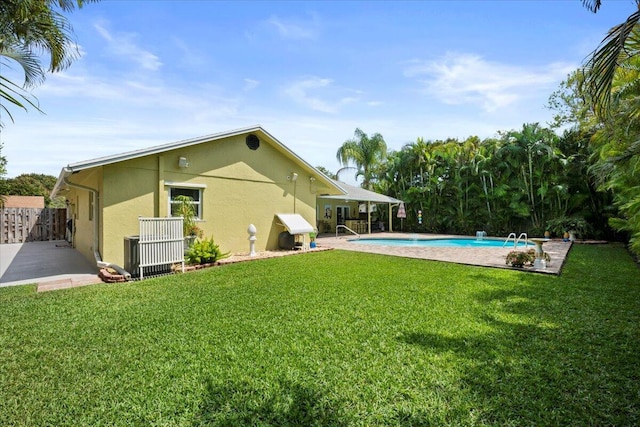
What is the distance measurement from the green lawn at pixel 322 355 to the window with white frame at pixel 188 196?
5.00m

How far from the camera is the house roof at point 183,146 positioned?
10172mm

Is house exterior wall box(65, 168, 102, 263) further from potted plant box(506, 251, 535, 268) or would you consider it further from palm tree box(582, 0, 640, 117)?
potted plant box(506, 251, 535, 268)

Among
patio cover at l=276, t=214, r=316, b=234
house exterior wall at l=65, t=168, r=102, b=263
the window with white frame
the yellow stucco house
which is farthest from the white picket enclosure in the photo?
patio cover at l=276, t=214, r=316, b=234

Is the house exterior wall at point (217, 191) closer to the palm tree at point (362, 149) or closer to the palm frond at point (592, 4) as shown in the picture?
the palm frond at point (592, 4)

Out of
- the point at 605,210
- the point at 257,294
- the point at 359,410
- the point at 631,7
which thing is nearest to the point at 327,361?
the point at 359,410

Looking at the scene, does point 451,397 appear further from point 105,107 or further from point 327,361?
point 105,107

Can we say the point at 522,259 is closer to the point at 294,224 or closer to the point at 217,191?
the point at 294,224

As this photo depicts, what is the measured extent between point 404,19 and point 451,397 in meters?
11.6

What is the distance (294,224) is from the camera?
17.0 meters

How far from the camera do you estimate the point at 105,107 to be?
14195 mm

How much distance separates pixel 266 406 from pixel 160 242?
8.54 metres

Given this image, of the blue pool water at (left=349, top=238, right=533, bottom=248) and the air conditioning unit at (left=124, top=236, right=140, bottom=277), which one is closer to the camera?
the air conditioning unit at (left=124, top=236, right=140, bottom=277)

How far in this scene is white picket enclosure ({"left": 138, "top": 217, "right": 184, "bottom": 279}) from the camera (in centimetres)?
1005

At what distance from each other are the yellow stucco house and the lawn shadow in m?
9.55
